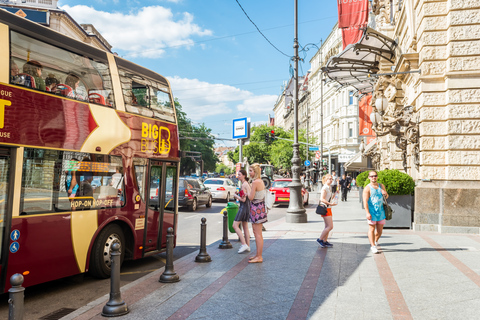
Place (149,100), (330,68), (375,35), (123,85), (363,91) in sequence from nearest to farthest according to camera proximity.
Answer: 1. (123,85)
2. (149,100)
3. (375,35)
4. (330,68)
5. (363,91)

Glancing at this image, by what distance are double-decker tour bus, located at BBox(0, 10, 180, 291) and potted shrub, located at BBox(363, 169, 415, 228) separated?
7069 mm

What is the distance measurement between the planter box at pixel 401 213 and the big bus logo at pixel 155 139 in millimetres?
7391

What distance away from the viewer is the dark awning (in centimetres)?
1612

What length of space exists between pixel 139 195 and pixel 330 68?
516 inches

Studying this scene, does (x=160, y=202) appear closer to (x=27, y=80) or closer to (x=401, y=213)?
(x=27, y=80)

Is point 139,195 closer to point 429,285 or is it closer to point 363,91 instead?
point 429,285

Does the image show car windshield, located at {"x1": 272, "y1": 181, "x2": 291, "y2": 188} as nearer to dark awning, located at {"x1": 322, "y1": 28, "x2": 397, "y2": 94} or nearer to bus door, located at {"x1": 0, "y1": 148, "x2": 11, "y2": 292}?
dark awning, located at {"x1": 322, "y1": 28, "x2": 397, "y2": 94}

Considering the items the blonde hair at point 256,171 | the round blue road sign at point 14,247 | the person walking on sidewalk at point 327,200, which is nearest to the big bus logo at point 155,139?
the blonde hair at point 256,171

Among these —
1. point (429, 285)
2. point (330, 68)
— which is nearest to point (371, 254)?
point (429, 285)

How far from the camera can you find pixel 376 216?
27.8 feet

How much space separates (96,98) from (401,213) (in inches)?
373

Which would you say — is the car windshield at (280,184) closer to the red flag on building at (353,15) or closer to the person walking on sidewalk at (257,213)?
the red flag on building at (353,15)

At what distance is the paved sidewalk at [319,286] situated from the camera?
484 centimetres

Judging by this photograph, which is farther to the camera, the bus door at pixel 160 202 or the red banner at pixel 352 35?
the red banner at pixel 352 35
